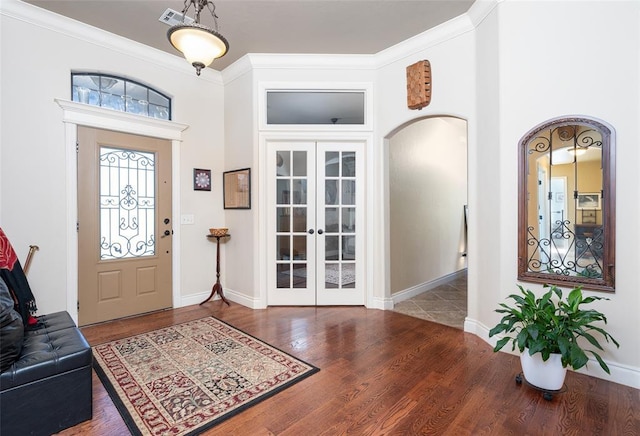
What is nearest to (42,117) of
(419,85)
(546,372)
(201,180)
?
(201,180)

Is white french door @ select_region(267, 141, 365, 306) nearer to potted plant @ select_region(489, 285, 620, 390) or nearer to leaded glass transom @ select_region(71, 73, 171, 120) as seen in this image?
leaded glass transom @ select_region(71, 73, 171, 120)

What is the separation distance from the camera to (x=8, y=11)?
2885mm

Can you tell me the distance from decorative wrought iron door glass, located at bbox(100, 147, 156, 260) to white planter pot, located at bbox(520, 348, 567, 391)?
404 centimetres

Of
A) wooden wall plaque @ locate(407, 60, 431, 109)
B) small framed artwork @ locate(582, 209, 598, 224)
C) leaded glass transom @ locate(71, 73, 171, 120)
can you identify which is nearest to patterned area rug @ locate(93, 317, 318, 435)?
small framed artwork @ locate(582, 209, 598, 224)

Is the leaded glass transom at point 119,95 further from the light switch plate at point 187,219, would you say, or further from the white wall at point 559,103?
the white wall at point 559,103

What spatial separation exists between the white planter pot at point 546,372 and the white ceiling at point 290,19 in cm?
314

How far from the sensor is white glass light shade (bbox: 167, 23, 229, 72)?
7.04 feet

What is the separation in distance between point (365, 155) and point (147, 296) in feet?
10.8

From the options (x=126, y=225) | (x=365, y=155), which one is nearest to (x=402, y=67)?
(x=365, y=155)

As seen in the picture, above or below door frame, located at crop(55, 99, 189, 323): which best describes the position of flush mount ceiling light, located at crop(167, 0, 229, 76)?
above

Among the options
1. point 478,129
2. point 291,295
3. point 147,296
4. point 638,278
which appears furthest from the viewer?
point 291,295

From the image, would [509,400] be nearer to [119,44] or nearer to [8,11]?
[119,44]

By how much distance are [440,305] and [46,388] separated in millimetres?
4028

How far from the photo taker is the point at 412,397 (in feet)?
6.82
